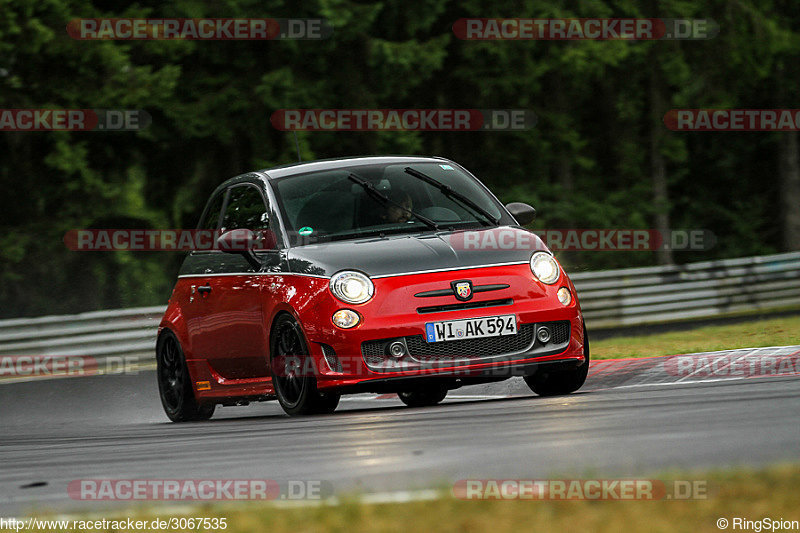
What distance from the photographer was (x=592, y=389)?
1076 cm

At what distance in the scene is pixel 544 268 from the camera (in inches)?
376

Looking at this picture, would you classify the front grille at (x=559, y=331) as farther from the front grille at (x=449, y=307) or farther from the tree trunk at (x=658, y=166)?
the tree trunk at (x=658, y=166)

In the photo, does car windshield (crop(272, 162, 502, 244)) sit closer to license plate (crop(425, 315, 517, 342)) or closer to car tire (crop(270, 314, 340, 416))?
car tire (crop(270, 314, 340, 416))

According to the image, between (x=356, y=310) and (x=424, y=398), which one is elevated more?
(x=356, y=310)

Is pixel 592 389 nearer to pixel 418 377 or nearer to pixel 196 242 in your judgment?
pixel 418 377

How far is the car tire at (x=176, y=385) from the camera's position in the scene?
11.1 m

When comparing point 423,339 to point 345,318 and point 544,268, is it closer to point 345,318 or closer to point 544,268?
point 345,318

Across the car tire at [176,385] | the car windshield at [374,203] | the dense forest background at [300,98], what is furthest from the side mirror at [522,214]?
the dense forest background at [300,98]

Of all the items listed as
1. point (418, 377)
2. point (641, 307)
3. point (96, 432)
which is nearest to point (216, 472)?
point (418, 377)

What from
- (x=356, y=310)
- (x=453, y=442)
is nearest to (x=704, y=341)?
(x=356, y=310)

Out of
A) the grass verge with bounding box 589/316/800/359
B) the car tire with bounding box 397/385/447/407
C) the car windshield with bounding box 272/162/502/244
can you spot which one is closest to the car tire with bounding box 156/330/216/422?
the car tire with bounding box 397/385/447/407

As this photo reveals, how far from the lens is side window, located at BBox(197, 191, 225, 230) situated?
11453mm

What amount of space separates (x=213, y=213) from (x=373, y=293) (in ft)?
9.10

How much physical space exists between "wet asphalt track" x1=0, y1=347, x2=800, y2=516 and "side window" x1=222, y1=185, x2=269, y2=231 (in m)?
1.41
